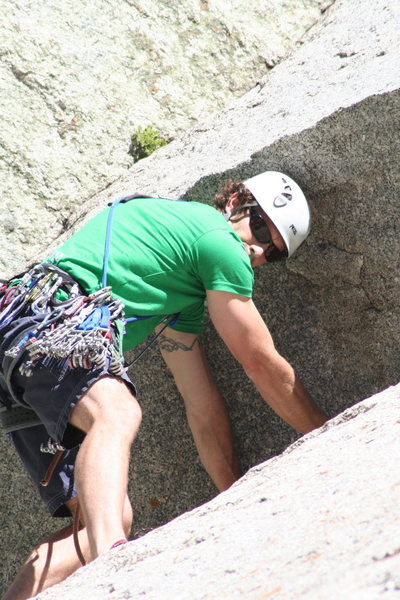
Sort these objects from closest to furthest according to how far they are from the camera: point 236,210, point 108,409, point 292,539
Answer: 1. point 292,539
2. point 108,409
3. point 236,210

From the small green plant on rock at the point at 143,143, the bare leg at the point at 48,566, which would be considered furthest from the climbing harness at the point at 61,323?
the small green plant on rock at the point at 143,143

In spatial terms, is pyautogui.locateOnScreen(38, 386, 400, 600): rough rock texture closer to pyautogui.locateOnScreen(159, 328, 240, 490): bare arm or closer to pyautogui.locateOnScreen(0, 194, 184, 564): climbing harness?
pyautogui.locateOnScreen(0, 194, 184, 564): climbing harness

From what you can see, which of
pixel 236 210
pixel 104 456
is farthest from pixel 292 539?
pixel 236 210

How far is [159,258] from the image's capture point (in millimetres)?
3391

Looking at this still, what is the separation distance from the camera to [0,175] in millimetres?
5258

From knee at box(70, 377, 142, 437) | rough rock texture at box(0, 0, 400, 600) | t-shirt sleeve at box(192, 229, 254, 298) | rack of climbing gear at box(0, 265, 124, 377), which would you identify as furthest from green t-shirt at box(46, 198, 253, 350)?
rough rock texture at box(0, 0, 400, 600)

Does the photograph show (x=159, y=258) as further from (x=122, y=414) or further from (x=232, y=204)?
(x=122, y=414)

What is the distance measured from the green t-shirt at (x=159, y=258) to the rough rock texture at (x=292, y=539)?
2.93ft

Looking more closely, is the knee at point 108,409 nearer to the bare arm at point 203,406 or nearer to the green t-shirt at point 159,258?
the green t-shirt at point 159,258

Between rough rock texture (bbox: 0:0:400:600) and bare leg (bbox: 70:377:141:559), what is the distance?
1.30 m

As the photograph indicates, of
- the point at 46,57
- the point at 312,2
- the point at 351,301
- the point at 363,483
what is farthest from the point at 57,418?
the point at 312,2

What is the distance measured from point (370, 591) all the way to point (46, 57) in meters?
4.73

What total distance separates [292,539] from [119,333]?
55.3 inches

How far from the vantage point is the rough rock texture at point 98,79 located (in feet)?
17.5
